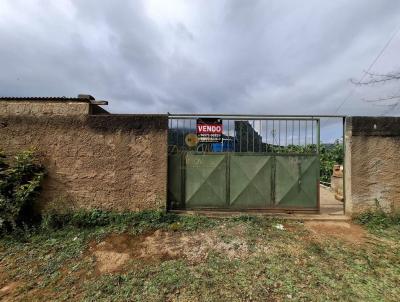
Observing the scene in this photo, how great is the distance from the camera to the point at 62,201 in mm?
5711

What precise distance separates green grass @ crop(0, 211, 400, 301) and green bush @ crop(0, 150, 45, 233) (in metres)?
0.49

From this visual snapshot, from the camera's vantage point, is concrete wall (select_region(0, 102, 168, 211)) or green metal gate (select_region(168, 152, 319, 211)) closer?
concrete wall (select_region(0, 102, 168, 211))

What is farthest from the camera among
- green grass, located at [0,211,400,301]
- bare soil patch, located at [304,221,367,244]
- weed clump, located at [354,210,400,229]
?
weed clump, located at [354,210,400,229]

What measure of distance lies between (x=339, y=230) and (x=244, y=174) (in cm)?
221

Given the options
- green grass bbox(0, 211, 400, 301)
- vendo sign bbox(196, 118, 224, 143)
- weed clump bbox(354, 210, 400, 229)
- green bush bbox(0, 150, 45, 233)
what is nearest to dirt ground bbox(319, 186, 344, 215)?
weed clump bbox(354, 210, 400, 229)

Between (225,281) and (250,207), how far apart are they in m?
2.55

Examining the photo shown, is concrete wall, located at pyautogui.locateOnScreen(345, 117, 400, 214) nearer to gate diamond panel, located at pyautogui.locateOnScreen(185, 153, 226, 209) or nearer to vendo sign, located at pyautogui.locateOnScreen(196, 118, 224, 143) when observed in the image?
gate diamond panel, located at pyautogui.locateOnScreen(185, 153, 226, 209)

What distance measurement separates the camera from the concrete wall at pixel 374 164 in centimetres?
555

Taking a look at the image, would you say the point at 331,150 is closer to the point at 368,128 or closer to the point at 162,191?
the point at 368,128

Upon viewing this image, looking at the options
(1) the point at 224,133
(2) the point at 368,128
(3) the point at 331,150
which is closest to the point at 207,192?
(1) the point at 224,133

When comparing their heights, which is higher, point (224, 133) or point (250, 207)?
point (224, 133)

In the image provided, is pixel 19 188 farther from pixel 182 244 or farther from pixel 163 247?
pixel 182 244

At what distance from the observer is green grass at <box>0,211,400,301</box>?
3.30m

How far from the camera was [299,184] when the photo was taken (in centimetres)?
583
